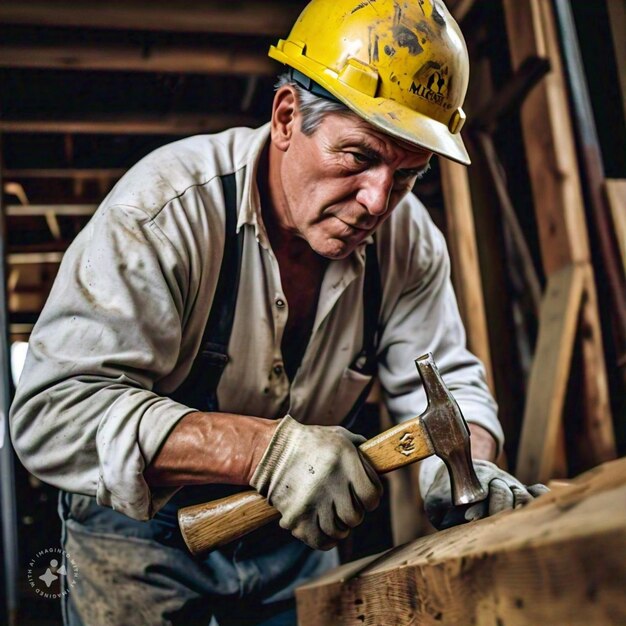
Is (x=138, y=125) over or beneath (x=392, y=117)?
over

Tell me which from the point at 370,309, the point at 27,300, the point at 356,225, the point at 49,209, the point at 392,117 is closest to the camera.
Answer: the point at 392,117

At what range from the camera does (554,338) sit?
9.62 feet

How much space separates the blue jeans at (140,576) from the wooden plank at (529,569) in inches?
34.7

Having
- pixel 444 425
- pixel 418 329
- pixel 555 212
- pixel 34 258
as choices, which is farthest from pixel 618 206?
pixel 34 258

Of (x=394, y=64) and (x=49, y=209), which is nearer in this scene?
(x=394, y=64)

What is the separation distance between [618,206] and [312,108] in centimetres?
187

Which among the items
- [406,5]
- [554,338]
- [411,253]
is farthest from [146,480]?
[554,338]

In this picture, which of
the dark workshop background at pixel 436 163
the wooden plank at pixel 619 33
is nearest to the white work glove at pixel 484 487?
the dark workshop background at pixel 436 163

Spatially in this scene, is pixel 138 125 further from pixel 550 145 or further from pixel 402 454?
pixel 402 454

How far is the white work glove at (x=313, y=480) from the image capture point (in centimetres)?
139

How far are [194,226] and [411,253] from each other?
73 centimetres

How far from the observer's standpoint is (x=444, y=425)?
1453 millimetres

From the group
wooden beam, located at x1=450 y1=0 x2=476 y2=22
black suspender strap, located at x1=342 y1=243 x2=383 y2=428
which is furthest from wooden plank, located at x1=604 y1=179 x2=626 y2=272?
black suspender strap, located at x1=342 y1=243 x2=383 y2=428

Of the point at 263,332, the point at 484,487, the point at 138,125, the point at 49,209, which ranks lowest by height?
the point at 484,487
